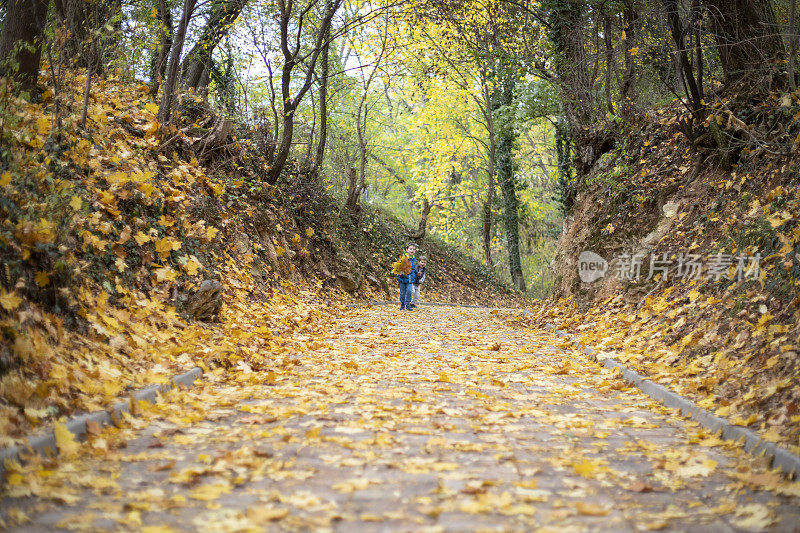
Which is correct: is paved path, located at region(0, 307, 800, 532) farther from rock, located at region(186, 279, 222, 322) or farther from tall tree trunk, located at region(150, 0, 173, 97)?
tall tree trunk, located at region(150, 0, 173, 97)

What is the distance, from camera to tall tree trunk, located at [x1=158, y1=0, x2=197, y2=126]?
409 inches

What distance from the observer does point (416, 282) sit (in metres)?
18.0

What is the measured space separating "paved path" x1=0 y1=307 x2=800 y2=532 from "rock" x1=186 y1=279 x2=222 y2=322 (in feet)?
4.99

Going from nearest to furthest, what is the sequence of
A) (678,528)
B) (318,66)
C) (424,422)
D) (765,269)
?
(678,528) → (424,422) → (765,269) → (318,66)

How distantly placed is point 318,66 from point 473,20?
552cm

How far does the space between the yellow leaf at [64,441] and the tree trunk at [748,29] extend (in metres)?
9.62

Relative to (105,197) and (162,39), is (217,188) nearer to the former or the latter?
(162,39)

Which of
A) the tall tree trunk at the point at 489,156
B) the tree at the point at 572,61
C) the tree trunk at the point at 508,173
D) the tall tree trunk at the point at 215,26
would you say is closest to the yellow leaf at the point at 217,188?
the tall tree trunk at the point at 215,26

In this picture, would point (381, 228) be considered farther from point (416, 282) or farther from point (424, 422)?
point (424, 422)

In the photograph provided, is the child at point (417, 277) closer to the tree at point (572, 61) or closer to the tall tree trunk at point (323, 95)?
the tall tree trunk at point (323, 95)

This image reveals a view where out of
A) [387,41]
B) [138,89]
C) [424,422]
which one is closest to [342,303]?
[138,89]

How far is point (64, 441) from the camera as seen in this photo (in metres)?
3.74

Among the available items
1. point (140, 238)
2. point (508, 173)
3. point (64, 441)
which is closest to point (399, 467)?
point (64, 441)

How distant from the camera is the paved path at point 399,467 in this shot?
3.05m
